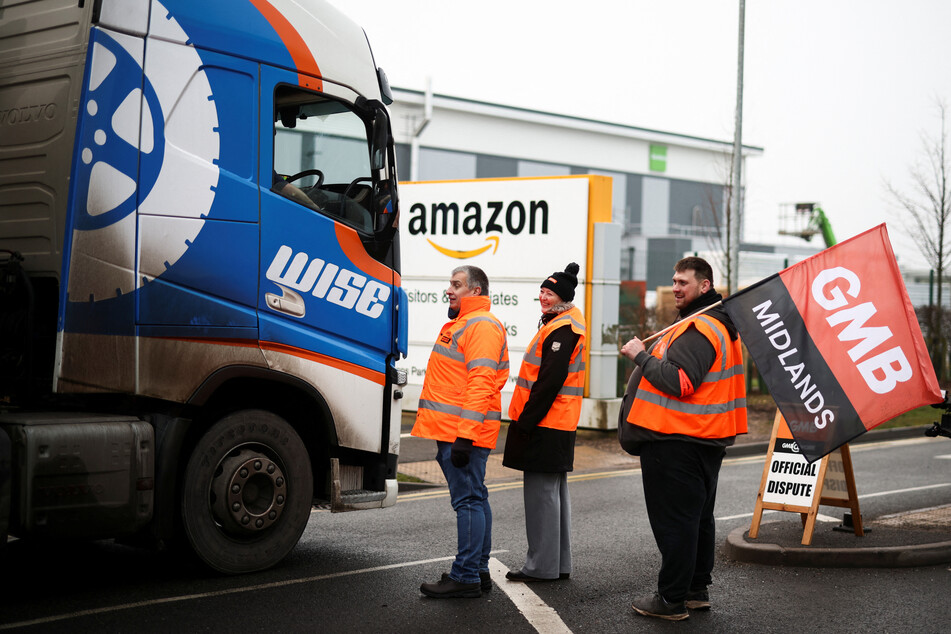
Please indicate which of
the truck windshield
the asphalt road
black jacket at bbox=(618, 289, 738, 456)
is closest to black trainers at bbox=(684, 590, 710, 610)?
the asphalt road

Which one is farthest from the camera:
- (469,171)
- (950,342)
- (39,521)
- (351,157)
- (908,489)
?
(469,171)

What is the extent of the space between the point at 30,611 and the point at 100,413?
3.59 ft

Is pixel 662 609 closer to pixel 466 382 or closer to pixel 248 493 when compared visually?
pixel 466 382

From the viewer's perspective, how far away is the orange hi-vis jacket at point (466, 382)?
5.67m

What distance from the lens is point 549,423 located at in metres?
6.05

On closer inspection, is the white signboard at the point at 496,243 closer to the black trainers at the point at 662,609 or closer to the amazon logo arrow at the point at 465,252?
the amazon logo arrow at the point at 465,252

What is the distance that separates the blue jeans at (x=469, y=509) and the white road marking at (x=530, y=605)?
273 millimetres

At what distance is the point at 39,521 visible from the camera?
509 centimetres

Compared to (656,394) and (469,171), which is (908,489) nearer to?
(656,394)

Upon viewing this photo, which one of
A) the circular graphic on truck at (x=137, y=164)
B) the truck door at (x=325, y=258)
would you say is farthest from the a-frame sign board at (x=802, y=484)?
the circular graphic on truck at (x=137, y=164)

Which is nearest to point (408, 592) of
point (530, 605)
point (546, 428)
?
point (530, 605)

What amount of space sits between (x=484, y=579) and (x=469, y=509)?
0.49m

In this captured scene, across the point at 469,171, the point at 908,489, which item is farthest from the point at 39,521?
the point at 469,171

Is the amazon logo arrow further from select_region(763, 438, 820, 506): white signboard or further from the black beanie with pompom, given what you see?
the black beanie with pompom
